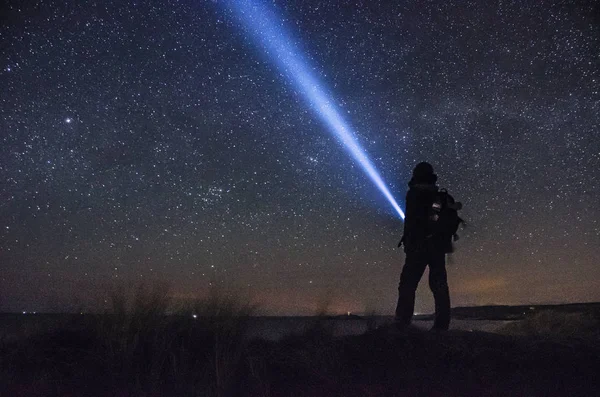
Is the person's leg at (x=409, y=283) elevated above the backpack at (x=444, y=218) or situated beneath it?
situated beneath

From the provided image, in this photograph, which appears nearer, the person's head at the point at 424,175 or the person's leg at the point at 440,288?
the person's leg at the point at 440,288

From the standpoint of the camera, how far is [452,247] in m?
9.57

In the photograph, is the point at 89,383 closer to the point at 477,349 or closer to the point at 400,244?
the point at 477,349

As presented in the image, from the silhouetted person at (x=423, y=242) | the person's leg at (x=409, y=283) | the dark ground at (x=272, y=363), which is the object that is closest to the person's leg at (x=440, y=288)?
the silhouetted person at (x=423, y=242)

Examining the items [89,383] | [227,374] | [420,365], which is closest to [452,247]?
[420,365]

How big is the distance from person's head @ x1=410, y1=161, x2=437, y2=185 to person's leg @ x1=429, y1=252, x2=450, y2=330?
1.17 m

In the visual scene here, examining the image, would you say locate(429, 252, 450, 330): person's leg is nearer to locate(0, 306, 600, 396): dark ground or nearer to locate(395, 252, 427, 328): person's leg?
locate(395, 252, 427, 328): person's leg

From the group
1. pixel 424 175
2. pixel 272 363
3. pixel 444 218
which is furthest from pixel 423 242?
pixel 272 363

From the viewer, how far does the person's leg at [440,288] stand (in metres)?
9.06

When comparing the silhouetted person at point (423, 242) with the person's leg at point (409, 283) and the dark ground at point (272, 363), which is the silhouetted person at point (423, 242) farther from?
the dark ground at point (272, 363)

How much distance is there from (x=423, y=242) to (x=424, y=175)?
1.07 metres

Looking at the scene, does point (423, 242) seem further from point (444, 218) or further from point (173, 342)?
point (173, 342)

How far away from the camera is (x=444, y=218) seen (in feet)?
31.1

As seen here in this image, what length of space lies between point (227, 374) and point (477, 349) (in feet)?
10.4
